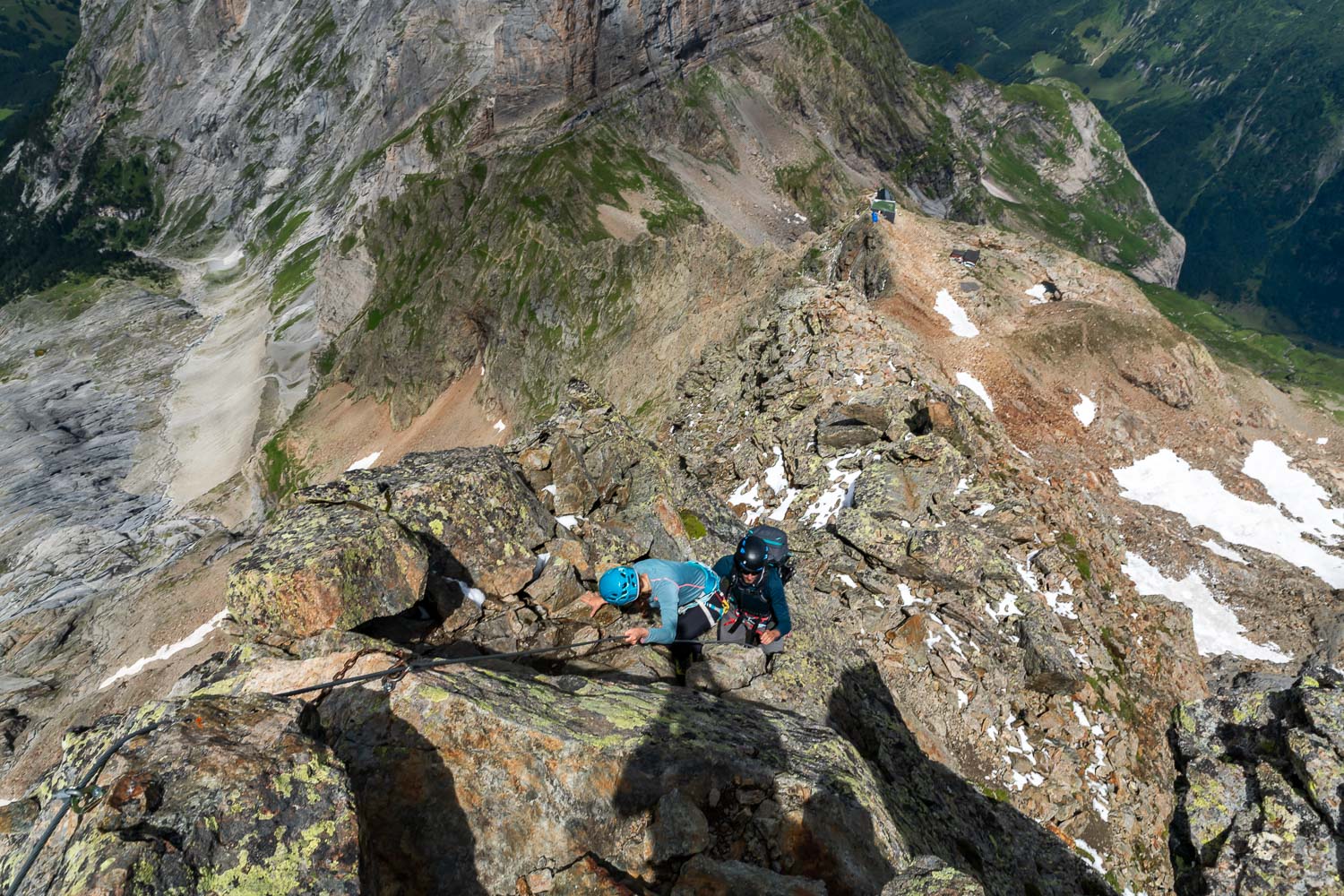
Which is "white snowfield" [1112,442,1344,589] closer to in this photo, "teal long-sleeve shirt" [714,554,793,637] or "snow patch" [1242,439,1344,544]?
"snow patch" [1242,439,1344,544]

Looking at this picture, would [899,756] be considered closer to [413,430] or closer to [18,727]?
[18,727]

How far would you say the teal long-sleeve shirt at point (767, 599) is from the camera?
45.2 feet

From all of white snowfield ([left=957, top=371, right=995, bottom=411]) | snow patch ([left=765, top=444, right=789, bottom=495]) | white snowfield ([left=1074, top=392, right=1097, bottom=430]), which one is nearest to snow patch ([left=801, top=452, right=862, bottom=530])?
snow patch ([left=765, top=444, right=789, bottom=495])

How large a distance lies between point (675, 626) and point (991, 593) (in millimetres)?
12572

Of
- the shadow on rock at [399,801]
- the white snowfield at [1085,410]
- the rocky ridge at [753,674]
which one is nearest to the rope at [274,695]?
the rocky ridge at [753,674]

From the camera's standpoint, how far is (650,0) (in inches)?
5433

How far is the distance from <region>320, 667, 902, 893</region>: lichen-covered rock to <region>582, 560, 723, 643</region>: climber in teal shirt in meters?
2.95

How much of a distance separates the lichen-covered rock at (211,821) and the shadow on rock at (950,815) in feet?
28.1

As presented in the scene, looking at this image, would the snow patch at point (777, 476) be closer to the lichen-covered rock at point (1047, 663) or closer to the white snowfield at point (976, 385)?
the lichen-covered rock at point (1047, 663)

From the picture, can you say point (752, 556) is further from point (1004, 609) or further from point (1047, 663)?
point (1004, 609)

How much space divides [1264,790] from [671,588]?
60.0ft

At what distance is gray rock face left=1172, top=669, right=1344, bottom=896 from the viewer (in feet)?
55.5

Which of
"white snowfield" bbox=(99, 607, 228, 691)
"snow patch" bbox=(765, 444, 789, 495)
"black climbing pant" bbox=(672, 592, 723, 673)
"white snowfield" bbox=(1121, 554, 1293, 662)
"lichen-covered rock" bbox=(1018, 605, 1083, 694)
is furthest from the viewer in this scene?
"white snowfield" bbox=(99, 607, 228, 691)

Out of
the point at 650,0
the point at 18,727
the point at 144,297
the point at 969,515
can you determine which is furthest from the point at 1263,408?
the point at 144,297
